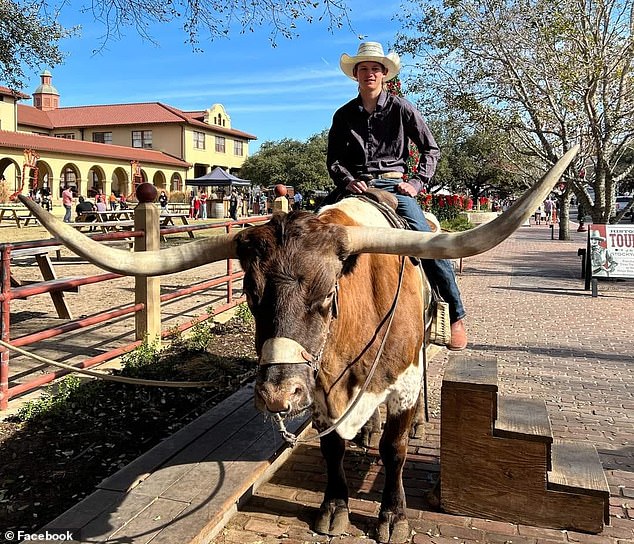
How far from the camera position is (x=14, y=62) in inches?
416

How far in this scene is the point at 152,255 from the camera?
9.82 ft

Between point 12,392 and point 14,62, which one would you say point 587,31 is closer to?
point 14,62

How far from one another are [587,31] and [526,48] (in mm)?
1644

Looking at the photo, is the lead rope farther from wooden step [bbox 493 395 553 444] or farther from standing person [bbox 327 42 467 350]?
standing person [bbox 327 42 467 350]

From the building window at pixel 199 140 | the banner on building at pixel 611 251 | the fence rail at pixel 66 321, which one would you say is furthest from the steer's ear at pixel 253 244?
the building window at pixel 199 140

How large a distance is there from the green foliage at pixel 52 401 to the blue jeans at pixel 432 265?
3183 millimetres

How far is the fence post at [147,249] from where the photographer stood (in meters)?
6.54

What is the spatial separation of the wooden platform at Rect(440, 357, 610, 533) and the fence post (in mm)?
4024

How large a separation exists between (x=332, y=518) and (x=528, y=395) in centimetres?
336

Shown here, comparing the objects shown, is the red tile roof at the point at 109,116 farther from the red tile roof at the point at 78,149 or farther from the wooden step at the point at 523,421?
the wooden step at the point at 523,421

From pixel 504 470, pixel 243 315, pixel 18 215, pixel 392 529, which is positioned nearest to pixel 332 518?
pixel 392 529

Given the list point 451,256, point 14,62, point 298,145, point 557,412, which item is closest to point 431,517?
point 451,256

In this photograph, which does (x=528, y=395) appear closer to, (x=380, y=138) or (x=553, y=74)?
(x=380, y=138)

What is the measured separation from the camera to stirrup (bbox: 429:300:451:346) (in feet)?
14.2
